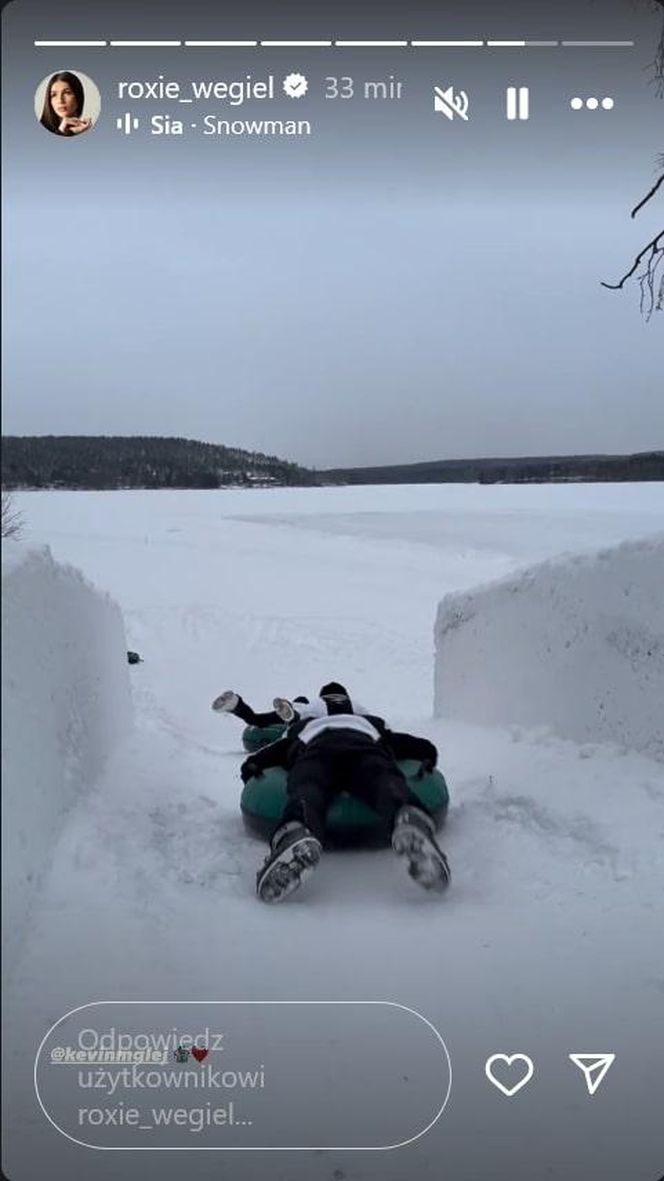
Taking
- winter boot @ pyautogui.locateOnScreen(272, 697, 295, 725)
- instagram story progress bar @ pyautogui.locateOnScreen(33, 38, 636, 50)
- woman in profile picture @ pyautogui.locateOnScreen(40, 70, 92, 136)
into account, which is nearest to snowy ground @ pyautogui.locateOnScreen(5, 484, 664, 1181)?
winter boot @ pyautogui.locateOnScreen(272, 697, 295, 725)

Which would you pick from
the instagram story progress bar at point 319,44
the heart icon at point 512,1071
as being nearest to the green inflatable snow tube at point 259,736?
the heart icon at point 512,1071

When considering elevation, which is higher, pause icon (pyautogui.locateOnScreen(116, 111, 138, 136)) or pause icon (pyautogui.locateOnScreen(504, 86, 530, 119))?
pause icon (pyautogui.locateOnScreen(504, 86, 530, 119))

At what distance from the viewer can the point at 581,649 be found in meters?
3.67

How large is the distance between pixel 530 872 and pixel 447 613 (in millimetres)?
3124

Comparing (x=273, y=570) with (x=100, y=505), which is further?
(x=273, y=570)

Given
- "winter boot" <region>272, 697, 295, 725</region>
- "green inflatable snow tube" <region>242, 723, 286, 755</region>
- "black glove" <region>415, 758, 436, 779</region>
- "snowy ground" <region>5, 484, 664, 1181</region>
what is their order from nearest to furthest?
1. "snowy ground" <region>5, 484, 664, 1181</region>
2. "black glove" <region>415, 758, 436, 779</region>
3. "winter boot" <region>272, 697, 295, 725</region>
4. "green inflatable snow tube" <region>242, 723, 286, 755</region>

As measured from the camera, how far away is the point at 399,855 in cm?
233

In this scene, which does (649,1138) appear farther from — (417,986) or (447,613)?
(447,613)

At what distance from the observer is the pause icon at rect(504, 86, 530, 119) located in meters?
1.87

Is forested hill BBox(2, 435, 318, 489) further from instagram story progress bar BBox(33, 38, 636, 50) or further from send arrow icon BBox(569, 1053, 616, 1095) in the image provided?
send arrow icon BBox(569, 1053, 616, 1095)

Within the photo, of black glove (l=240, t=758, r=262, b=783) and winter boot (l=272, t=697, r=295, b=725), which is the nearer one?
black glove (l=240, t=758, r=262, b=783)

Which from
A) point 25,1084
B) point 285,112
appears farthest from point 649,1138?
point 285,112

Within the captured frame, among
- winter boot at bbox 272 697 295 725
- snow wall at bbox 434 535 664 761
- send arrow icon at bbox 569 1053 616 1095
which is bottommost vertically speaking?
send arrow icon at bbox 569 1053 616 1095

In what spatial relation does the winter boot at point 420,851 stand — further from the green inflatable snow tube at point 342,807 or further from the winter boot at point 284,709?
the winter boot at point 284,709
